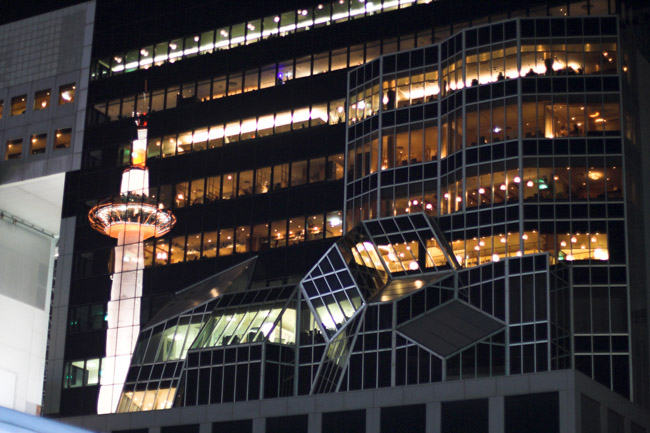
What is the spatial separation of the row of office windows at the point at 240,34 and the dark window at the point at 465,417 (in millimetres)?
33157

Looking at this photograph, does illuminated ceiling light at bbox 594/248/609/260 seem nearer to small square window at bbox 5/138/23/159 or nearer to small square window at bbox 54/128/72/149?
small square window at bbox 54/128/72/149

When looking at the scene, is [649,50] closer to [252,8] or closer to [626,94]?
[626,94]

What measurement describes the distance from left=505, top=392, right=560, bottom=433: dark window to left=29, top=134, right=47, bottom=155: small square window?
51189mm

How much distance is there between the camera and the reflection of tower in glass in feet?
272

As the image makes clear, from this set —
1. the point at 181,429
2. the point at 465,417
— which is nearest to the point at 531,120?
the point at 465,417

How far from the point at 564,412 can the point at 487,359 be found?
7.60 meters

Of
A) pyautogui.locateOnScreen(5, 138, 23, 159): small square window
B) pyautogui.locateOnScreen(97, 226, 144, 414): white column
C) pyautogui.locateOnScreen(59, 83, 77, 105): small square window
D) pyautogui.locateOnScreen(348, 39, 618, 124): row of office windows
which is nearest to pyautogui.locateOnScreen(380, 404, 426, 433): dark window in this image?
pyautogui.locateOnScreen(348, 39, 618, 124): row of office windows

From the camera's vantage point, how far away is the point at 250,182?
83562 mm

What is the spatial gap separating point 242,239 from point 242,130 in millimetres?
9238

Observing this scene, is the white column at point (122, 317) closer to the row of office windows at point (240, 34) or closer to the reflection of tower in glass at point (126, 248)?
the reflection of tower in glass at point (126, 248)

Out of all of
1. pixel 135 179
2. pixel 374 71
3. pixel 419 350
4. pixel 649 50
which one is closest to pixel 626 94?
pixel 649 50

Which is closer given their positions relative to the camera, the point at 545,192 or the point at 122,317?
the point at 545,192

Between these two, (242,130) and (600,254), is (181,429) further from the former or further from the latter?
(600,254)

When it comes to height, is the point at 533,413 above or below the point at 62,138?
below
